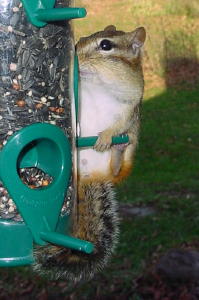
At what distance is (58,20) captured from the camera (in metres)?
2.68

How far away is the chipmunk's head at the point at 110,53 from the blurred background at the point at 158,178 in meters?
1.55

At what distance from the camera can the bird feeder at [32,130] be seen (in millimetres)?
2705

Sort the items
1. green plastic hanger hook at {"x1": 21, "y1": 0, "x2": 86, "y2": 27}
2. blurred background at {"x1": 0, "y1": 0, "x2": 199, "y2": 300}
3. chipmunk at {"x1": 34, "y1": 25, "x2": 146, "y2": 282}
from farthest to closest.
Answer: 1. blurred background at {"x1": 0, "y1": 0, "x2": 199, "y2": 300}
2. chipmunk at {"x1": 34, "y1": 25, "x2": 146, "y2": 282}
3. green plastic hanger hook at {"x1": 21, "y1": 0, "x2": 86, "y2": 27}

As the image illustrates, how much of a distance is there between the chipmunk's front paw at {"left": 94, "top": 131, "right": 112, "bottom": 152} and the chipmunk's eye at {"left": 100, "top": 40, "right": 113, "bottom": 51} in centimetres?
32

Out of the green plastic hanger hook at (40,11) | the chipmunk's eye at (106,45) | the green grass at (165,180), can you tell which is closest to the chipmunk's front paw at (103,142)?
the chipmunk's eye at (106,45)

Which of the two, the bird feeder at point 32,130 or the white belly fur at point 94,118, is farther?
the white belly fur at point 94,118

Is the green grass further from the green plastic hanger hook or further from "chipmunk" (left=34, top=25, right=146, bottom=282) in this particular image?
the green plastic hanger hook

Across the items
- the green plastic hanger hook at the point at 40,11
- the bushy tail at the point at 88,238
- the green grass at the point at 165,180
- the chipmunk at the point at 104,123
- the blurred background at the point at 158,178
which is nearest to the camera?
the green plastic hanger hook at the point at 40,11

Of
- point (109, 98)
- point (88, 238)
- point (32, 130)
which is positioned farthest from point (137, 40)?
point (88, 238)

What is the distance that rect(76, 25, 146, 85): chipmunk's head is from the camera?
296 centimetres

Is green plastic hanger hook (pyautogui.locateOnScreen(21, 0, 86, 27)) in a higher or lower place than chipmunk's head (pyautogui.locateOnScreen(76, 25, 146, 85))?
higher

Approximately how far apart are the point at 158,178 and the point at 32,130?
243 inches

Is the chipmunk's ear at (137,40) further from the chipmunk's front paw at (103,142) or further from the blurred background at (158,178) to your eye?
the blurred background at (158,178)

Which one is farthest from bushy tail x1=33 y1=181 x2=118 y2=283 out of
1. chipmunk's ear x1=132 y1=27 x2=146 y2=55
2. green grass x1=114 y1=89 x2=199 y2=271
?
green grass x1=114 y1=89 x2=199 y2=271
